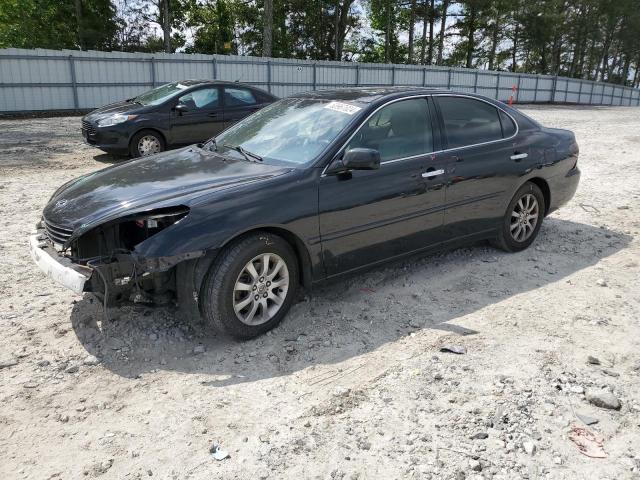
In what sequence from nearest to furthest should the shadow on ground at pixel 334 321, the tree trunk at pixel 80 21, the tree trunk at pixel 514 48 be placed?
1. the shadow on ground at pixel 334 321
2. the tree trunk at pixel 80 21
3. the tree trunk at pixel 514 48

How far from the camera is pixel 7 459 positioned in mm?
2736

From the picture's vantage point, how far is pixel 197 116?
10.5 meters

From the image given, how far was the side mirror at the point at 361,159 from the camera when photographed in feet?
13.2

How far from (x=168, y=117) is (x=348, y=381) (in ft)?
26.0

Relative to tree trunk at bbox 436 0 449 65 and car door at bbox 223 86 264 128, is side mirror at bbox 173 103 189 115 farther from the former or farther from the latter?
tree trunk at bbox 436 0 449 65

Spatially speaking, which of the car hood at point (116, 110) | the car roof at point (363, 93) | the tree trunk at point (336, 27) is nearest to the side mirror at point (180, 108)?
the car hood at point (116, 110)

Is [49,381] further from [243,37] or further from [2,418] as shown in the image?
[243,37]

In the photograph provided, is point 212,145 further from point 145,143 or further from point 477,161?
point 145,143

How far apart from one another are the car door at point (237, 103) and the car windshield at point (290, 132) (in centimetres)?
585

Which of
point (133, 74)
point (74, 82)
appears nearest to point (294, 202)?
Result: point (74, 82)

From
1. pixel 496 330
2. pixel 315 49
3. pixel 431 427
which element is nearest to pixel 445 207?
pixel 496 330

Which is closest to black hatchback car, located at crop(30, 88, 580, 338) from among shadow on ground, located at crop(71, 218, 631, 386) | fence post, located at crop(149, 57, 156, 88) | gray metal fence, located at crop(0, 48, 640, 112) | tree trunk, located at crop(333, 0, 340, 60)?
shadow on ground, located at crop(71, 218, 631, 386)

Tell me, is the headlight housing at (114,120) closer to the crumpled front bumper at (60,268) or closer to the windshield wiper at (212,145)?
the windshield wiper at (212,145)

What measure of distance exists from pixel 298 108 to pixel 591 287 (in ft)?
10.0
